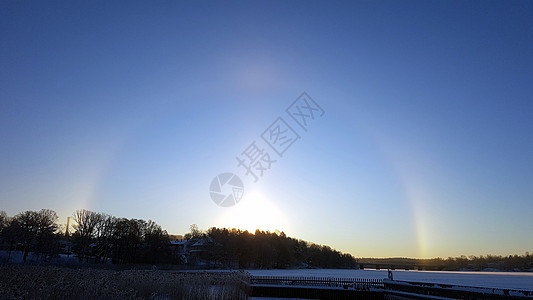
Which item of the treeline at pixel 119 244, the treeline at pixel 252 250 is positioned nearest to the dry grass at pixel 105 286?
the treeline at pixel 119 244

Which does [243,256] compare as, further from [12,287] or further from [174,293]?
[12,287]

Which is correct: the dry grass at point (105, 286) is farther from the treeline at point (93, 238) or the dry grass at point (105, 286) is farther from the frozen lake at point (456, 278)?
the treeline at point (93, 238)

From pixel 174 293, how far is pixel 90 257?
264 ft

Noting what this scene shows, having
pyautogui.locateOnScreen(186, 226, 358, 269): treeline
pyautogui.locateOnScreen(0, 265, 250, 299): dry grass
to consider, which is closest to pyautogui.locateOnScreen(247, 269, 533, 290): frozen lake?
pyautogui.locateOnScreen(186, 226, 358, 269): treeline

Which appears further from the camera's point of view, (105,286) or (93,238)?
(93,238)

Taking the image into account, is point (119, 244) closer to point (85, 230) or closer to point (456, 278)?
point (85, 230)

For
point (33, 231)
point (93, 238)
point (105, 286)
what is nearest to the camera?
point (105, 286)

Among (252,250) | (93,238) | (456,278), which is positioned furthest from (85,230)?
(456,278)

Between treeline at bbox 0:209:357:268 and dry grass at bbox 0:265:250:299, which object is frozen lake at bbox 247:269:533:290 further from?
dry grass at bbox 0:265:250:299

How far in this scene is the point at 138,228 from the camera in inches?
3499

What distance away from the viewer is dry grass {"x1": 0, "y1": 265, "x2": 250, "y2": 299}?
11992mm

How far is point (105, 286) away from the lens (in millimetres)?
13453

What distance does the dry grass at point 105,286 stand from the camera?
472 inches

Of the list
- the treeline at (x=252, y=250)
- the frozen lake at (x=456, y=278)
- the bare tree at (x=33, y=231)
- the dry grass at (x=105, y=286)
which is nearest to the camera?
the dry grass at (x=105, y=286)
